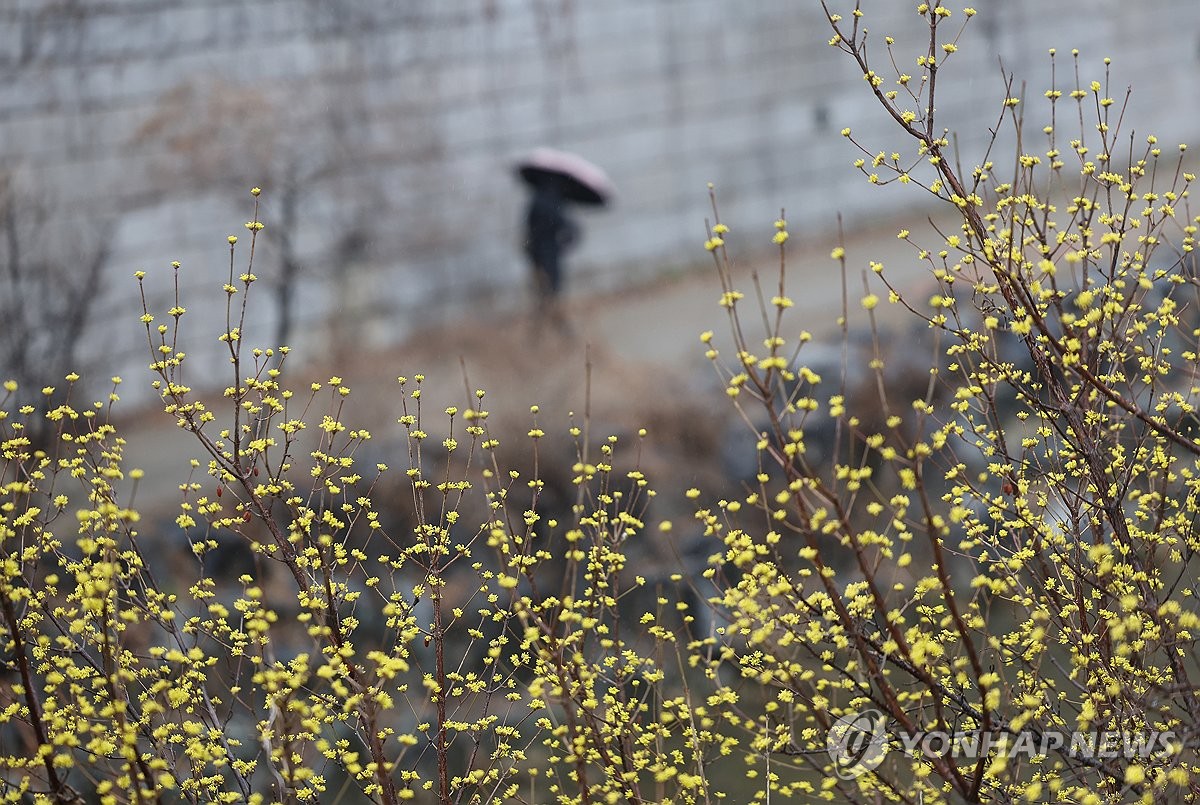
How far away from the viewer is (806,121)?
11523 millimetres

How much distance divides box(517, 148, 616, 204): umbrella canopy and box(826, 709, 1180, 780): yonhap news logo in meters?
6.23

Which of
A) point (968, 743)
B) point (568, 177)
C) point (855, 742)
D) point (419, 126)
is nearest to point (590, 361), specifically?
point (568, 177)

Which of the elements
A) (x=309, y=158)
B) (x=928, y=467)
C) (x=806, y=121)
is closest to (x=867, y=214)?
(x=806, y=121)

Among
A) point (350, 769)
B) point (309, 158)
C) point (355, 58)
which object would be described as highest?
point (355, 58)

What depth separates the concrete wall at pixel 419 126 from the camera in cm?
809

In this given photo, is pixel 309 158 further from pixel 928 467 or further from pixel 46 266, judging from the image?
pixel 928 467

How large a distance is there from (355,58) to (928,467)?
188 inches

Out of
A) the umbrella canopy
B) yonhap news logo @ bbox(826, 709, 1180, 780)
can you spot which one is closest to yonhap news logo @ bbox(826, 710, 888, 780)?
yonhap news logo @ bbox(826, 709, 1180, 780)

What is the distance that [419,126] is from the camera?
30.9 ft

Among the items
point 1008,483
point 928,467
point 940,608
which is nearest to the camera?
point 940,608

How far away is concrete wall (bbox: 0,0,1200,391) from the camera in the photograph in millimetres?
8094

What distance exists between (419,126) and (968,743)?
276 inches

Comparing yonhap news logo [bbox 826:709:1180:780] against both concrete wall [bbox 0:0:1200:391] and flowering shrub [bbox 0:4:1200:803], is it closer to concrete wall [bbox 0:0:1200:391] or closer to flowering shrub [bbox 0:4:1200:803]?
flowering shrub [bbox 0:4:1200:803]

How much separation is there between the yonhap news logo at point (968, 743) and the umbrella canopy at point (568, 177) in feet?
20.4
